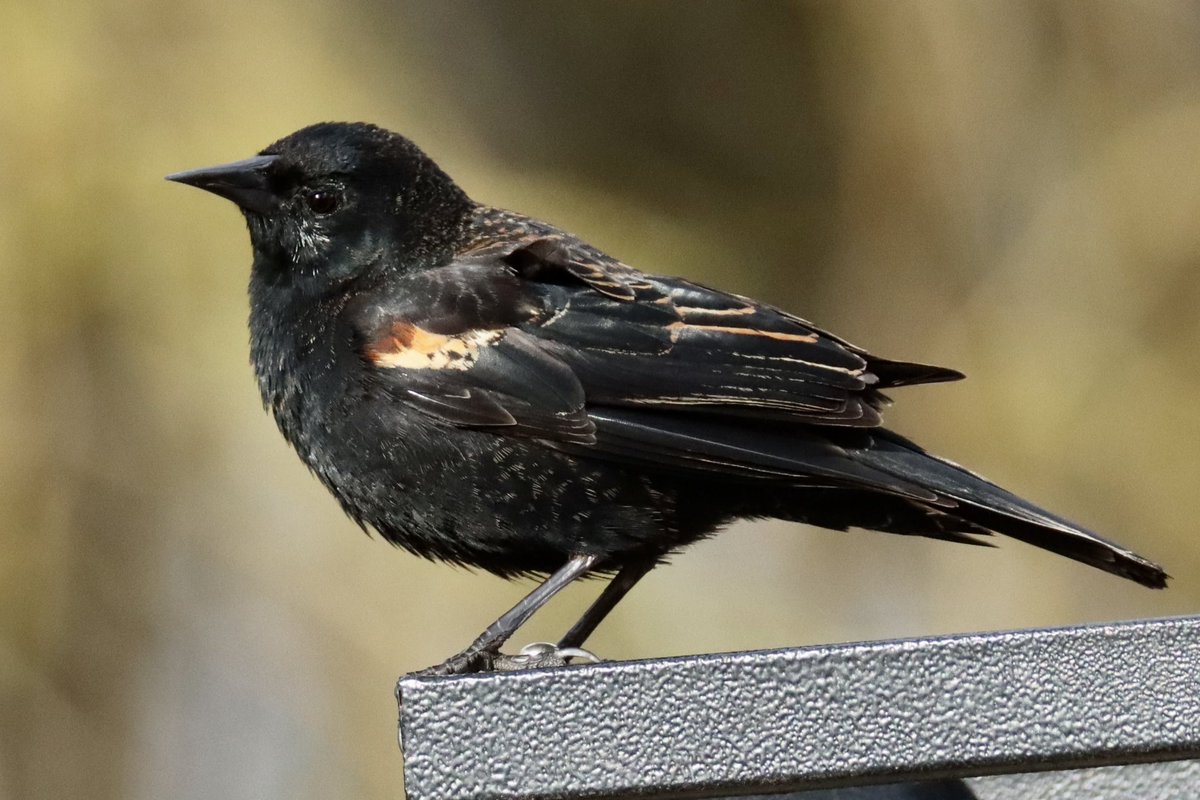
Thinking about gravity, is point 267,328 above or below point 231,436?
above

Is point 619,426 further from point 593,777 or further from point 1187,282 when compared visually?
point 1187,282

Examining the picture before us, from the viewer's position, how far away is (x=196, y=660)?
4.78 metres

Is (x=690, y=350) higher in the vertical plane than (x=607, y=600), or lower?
higher

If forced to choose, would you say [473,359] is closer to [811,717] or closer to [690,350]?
[690,350]

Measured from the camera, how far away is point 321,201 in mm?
2689

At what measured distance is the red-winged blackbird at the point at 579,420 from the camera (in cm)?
226

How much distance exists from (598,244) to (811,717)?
156 inches

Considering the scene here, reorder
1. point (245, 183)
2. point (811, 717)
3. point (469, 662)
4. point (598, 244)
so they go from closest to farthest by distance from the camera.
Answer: point (811, 717)
point (469, 662)
point (245, 183)
point (598, 244)

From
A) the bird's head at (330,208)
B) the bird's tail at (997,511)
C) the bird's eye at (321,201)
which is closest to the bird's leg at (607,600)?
the bird's tail at (997,511)

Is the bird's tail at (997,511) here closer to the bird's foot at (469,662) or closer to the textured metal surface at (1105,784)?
the textured metal surface at (1105,784)

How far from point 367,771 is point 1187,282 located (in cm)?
318

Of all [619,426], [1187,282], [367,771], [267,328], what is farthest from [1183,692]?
[1187,282]

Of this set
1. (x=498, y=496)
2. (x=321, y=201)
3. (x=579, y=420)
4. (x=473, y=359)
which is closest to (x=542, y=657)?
(x=498, y=496)

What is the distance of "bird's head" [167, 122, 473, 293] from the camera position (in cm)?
266
